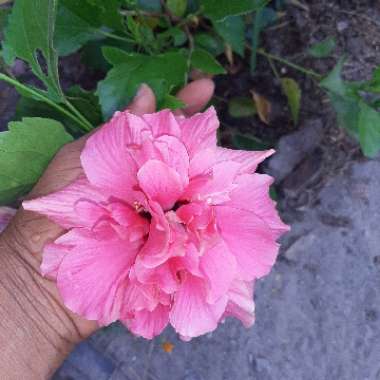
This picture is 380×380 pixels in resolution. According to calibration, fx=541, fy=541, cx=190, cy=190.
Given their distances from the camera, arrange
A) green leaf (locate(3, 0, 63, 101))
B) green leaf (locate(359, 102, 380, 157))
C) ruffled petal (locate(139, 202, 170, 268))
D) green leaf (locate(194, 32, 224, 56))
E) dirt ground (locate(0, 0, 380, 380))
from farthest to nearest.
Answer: dirt ground (locate(0, 0, 380, 380)) < green leaf (locate(194, 32, 224, 56)) < green leaf (locate(359, 102, 380, 157)) < green leaf (locate(3, 0, 63, 101)) < ruffled petal (locate(139, 202, 170, 268))

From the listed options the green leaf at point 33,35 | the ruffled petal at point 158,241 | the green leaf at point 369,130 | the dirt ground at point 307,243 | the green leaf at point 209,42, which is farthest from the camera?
the dirt ground at point 307,243

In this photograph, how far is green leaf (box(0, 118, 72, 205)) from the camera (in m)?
0.65

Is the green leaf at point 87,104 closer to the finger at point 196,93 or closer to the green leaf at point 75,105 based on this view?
the green leaf at point 75,105

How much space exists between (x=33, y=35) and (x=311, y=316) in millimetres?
693

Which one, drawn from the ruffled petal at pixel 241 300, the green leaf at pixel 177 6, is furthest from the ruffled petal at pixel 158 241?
the green leaf at pixel 177 6

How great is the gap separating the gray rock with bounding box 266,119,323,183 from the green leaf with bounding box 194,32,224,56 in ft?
0.70

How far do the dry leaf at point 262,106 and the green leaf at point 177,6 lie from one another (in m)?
0.22

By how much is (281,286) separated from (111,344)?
13.6 inches

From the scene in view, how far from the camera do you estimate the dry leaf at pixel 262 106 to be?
3.26 ft

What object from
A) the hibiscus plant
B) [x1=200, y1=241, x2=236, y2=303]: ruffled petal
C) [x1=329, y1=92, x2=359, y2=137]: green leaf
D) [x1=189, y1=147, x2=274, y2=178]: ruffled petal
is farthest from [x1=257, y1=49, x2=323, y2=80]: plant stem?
[x1=200, y1=241, x2=236, y2=303]: ruffled petal

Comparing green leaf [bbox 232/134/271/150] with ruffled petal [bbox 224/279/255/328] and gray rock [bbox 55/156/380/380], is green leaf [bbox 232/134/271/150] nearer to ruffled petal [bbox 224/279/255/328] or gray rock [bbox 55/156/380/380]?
gray rock [bbox 55/156/380/380]

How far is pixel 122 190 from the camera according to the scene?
0.52 m

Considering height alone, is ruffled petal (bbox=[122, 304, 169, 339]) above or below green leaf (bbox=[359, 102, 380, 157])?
above

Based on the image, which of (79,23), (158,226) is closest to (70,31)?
(79,23)
